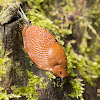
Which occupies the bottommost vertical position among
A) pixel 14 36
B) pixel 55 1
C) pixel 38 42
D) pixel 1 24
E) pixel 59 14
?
pixel 38 42

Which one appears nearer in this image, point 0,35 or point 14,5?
point 0,35

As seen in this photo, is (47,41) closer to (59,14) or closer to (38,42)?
(38,42)

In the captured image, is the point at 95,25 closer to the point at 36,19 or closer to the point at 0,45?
the point at 36,19

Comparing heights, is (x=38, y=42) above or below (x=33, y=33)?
below

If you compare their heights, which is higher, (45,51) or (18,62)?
(45,51)

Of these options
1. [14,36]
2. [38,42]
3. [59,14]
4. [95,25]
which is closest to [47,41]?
[38,42]

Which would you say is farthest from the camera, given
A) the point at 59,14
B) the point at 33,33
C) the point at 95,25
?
the point at 95,25

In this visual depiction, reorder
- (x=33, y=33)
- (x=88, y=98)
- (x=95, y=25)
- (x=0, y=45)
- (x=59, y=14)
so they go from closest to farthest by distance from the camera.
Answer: (x=0, y=45)
(x=33, y=33)
(x=88, y=98)
(x=59, y=14)
(x=95, y=25)
